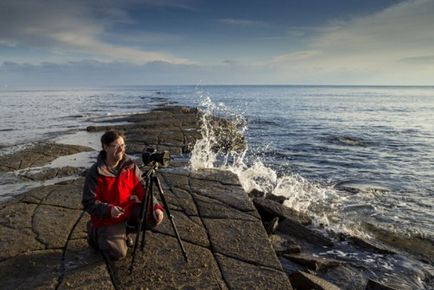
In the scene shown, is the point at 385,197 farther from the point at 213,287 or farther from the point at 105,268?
the point at 105,268

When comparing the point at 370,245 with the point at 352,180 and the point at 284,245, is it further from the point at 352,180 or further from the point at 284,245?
the point at 352,180

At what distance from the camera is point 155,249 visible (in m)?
5.52

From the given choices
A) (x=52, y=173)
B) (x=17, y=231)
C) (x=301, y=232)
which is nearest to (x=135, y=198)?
(x=17, y=231)

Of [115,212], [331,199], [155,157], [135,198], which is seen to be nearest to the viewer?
[115,212]

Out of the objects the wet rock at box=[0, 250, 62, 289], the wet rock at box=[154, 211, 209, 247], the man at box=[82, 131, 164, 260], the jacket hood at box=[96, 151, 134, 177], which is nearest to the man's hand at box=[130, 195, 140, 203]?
the man at box=[82, 131, 164, 260]

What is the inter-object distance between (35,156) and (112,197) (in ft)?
32.9

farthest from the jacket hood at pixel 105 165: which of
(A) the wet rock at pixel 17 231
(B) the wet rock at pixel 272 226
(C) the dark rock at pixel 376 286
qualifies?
(C) the dark rock at pixel 376 286

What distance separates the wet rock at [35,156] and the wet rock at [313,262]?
9.39m

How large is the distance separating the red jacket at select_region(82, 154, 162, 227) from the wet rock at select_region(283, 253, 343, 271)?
2633 millimetres

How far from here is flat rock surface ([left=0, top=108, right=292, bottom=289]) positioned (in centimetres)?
477

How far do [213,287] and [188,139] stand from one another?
1474cm

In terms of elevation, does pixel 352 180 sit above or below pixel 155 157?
below

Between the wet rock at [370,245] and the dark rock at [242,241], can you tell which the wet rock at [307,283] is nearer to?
the dark rock at [242,241]

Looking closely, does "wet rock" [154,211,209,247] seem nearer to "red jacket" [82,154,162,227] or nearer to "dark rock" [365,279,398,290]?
"red jacket" [82,154,162,227]
